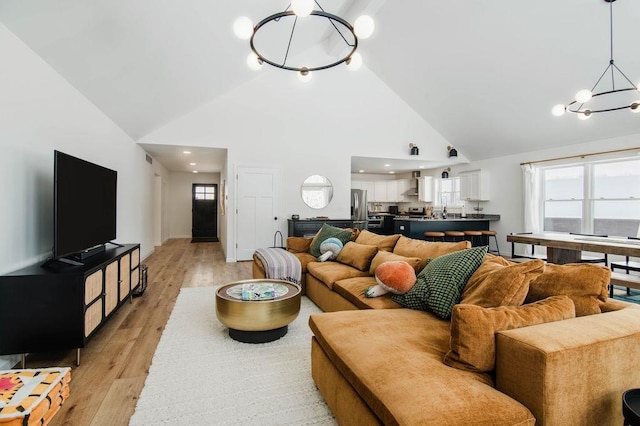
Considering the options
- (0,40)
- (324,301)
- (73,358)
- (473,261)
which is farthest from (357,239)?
(0,40)

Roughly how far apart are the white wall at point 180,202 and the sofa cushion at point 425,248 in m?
9.17

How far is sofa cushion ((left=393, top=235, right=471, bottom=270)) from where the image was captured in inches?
101

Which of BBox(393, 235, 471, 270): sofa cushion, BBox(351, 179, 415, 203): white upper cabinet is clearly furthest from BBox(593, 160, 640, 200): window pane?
BBox(351, 179, 415, 203): white upper cabinet

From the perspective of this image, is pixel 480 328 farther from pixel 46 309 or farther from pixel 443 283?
pixel 46 309

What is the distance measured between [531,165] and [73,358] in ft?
25.5

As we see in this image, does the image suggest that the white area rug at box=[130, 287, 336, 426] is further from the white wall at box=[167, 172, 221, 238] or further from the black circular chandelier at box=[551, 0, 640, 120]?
the white wall at box=[167, 172, 221, 238]

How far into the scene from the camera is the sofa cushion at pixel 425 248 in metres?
2.58

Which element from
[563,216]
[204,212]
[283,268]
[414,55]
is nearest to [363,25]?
[283,268]

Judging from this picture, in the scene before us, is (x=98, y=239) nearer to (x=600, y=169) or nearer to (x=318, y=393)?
(x=318, y=393)

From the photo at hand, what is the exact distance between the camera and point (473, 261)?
2115 mm

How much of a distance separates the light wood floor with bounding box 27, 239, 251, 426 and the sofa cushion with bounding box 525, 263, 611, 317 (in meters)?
2.32

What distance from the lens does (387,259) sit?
9.81ft

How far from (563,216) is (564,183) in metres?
0.64

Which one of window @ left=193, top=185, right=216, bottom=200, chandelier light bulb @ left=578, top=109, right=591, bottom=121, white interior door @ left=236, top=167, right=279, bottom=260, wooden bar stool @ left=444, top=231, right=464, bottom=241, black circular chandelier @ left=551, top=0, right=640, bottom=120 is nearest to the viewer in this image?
black circular chandelier @ left=551, top=0, right=640, bottom=120
